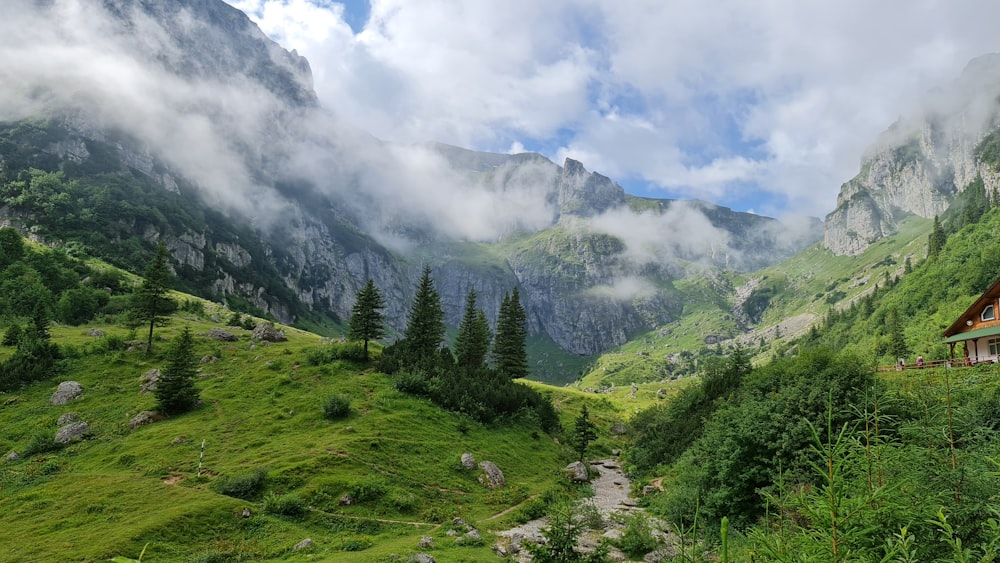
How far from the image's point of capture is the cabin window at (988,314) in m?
44.8

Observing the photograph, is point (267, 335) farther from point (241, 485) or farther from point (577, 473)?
point (577, 473)

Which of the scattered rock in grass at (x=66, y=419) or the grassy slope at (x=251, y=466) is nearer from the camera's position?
the grassy slope at (x=251, y=466)

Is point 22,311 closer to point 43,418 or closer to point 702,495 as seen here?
point 43,418

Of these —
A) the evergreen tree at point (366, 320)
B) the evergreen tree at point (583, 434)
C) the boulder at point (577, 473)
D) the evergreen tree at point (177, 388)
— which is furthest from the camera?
the evergreen tree at point (366, 320)

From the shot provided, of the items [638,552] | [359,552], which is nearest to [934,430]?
[638,552]

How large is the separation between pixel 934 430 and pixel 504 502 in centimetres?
3550

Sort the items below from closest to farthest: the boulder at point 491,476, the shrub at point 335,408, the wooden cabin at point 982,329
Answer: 1. the boulder at point 491,476
2. the wooden cabin at point 982,329
3. the shrub at point 335,408

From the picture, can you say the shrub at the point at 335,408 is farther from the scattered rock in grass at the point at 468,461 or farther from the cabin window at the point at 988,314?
the cabin window at the point at 988,314

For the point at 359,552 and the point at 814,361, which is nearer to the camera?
the point at 359,552

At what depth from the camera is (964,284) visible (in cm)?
11838

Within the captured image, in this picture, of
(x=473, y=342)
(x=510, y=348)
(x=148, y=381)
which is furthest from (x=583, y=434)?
(x=148, y=381)

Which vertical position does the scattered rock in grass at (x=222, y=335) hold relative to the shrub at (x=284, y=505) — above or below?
above

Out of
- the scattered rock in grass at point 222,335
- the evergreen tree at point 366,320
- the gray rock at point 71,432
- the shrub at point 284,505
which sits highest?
the evergreen tree at point 366,320

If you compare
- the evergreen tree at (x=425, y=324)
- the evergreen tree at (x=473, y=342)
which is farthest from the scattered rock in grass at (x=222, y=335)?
the evergreen tree at (x=473, y=342)
